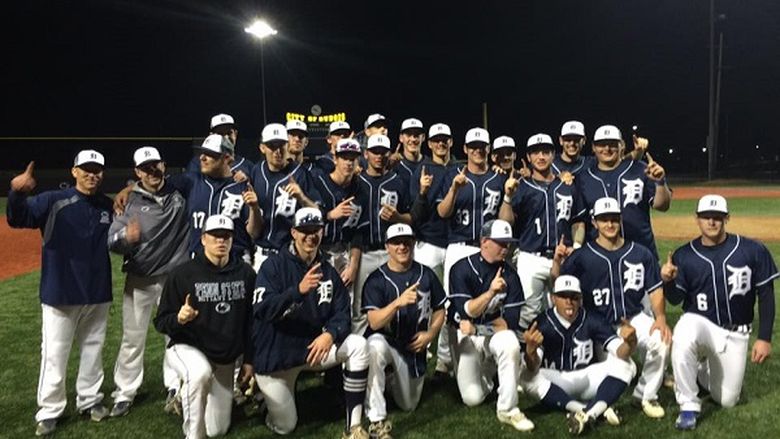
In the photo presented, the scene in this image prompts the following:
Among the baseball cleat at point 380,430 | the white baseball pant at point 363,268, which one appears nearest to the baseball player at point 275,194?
the white baseball pant at point 363,268

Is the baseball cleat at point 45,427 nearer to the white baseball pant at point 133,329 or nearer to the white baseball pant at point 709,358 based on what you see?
the white baseball pant at point 133,329

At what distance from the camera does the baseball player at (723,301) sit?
15.4 feet

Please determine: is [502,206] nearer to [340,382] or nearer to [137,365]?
[340,382]

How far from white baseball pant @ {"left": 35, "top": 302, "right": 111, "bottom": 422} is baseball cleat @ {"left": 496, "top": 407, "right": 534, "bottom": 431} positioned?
3.04 metres

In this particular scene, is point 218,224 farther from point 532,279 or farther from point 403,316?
point 532,279

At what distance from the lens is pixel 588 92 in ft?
178

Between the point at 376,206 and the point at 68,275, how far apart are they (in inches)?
97.9

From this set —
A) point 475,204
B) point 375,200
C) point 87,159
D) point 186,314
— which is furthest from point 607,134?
point 87,159

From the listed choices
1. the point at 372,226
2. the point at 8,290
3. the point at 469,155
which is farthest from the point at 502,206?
the point at 8,290

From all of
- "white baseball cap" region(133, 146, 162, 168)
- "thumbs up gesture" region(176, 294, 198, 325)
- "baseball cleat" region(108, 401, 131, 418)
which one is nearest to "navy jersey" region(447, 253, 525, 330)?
"thumbs up gesture" region(176, 294, 198, 325)

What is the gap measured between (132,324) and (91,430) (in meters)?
0.81

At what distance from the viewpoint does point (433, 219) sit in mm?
5980

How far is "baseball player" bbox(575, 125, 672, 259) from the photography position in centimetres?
554

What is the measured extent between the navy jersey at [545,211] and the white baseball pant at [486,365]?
4.09ft
